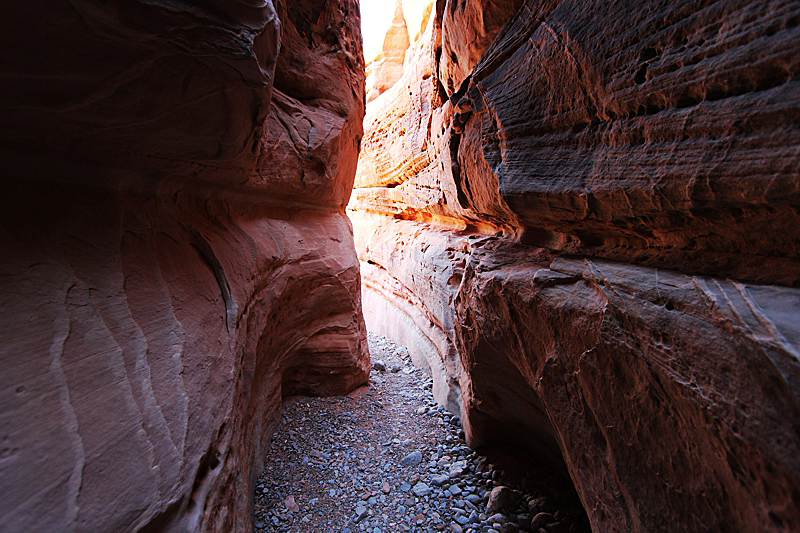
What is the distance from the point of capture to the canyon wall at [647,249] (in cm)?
102

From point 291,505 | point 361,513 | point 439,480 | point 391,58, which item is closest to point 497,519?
point 439,480

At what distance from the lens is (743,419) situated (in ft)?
A: 3.36

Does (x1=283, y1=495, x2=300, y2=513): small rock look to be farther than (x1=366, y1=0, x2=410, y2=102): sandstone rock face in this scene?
No

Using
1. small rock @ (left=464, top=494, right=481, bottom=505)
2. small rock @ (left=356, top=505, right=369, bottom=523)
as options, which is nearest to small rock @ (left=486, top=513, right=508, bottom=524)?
small rock @ (left=464, top=494, right=481, bottom=505)

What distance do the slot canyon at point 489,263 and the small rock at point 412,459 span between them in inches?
10.4

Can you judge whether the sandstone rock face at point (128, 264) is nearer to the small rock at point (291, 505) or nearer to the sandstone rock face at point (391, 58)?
the small rock at point (291, 505)

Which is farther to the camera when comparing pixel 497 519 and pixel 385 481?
pixel 385 481

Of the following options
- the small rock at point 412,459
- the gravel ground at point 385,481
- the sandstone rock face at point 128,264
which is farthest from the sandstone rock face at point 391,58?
the small rock at point 412,459

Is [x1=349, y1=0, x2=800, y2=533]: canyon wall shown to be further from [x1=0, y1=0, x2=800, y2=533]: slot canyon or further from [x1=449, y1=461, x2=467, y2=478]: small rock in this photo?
[x1=449, y1=461, x2=467, y2=478]: small rock

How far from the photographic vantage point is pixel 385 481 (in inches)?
114

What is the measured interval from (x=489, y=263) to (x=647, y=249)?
1.11m

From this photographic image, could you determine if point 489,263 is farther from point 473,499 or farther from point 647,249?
point 473,499

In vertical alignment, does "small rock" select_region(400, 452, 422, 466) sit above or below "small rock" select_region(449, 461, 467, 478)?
above

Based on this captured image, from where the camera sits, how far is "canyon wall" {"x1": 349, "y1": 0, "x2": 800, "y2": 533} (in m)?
1.02
